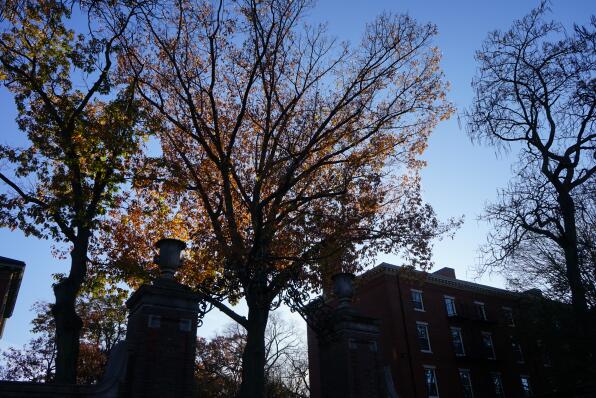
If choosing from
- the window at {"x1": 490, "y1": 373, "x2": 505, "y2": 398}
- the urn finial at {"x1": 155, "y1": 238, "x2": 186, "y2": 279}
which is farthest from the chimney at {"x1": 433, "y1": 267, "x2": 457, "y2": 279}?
the urn finial at {"x1": 155, "y1": 238, "x2": 186, "y2": 279}

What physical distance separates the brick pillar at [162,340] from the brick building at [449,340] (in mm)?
23689

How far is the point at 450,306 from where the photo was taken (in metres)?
35.8

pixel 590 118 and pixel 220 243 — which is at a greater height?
pixel 590 118

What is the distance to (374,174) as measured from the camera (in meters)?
14.7

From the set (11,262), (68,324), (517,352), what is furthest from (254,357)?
(517,352)

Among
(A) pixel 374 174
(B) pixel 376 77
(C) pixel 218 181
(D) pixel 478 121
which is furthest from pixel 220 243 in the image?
(D) pixel 478 121

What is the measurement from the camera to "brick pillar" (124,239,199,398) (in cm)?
770

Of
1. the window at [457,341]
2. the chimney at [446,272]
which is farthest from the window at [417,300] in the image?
the chimney at [446,272]

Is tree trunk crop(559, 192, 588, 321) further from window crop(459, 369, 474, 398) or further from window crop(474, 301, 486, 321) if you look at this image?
window crop(474, 301, 486, 321)

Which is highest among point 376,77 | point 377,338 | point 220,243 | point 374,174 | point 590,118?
point 376,77

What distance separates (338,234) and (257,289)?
3372mm

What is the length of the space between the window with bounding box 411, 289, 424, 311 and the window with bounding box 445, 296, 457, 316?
272 centimetres

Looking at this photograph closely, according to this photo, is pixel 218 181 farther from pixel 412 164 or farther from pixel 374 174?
pixel 412 164

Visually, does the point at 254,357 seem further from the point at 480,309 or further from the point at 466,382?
the point at 480,309
